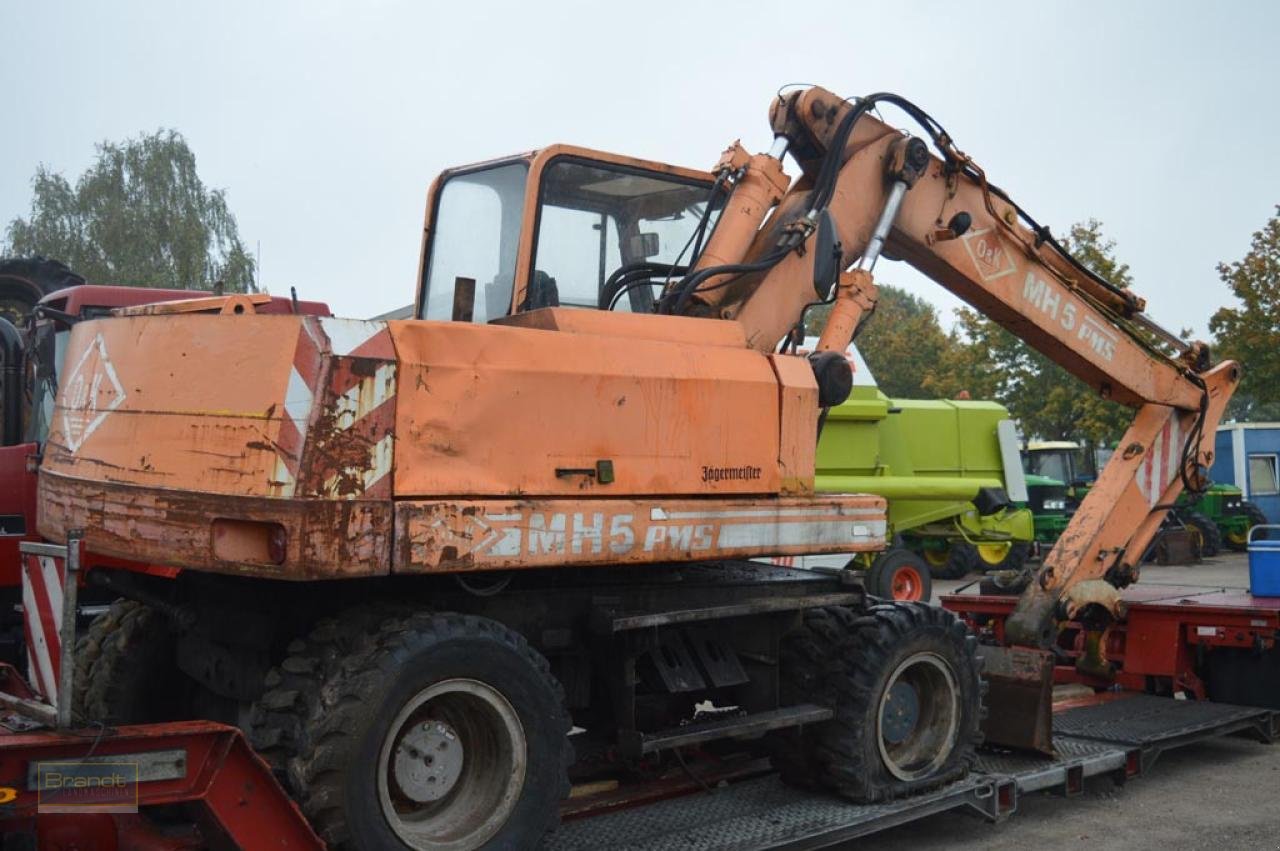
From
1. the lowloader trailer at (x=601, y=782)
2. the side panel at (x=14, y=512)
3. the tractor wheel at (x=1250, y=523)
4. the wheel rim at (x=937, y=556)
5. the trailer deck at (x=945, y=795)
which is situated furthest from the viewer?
the tractor wheel at (x=1250, y=523)

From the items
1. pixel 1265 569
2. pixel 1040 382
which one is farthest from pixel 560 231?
pixel 1040 382

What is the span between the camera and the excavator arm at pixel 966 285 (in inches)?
238

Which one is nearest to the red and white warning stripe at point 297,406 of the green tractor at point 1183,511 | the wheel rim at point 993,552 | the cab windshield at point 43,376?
the cab windshield at point 43,376

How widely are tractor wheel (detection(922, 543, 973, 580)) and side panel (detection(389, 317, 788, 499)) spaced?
45.2 feet

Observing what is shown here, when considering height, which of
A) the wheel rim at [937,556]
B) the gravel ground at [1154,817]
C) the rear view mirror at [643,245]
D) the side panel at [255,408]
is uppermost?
the rear view mirror at [643,245]

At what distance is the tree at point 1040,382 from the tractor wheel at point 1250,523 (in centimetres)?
463

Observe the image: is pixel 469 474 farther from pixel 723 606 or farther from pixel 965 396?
pixel 965 396

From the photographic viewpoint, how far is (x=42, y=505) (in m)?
5.19

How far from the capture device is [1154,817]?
659 cm

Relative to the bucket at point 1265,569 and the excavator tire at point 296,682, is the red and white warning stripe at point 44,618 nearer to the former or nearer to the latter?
the excavator tire at point 296,682

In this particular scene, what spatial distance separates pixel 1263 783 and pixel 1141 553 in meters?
1.75

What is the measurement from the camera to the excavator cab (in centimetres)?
556

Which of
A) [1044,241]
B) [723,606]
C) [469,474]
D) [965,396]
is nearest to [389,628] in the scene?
[469,474]

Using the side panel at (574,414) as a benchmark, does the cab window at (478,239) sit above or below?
above
